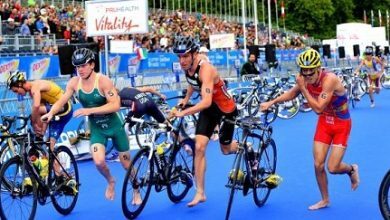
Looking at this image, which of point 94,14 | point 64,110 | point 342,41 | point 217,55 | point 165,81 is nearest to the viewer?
point 64,110

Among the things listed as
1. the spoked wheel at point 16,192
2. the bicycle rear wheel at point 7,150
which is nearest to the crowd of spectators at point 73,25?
the bicycle rear wheel at point 7,150

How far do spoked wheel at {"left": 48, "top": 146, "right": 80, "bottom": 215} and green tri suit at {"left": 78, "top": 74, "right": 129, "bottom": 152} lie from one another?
45 centimetres

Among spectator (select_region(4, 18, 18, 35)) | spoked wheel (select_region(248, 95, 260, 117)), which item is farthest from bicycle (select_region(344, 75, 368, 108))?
spectator (select_region(4, 18, 18, 35))

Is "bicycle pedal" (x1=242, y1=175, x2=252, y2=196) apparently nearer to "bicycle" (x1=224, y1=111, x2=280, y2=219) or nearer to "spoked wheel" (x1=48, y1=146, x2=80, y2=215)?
"bicycle" (x1=224, y1=111, x2=280, y2=219)

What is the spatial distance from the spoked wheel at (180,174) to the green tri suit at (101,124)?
606mm

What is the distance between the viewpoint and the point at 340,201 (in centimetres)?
837

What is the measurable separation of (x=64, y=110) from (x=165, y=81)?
12053mm

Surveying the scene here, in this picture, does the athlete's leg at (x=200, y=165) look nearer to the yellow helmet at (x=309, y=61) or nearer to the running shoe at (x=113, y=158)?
the yellow helmet at (x=309, y=61)

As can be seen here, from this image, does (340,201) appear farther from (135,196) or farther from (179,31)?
(179,31)

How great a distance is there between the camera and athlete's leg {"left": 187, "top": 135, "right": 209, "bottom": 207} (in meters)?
8.07

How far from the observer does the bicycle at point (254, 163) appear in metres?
7.49

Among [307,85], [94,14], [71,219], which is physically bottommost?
[71,219]

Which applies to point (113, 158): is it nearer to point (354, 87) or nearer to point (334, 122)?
point (334, 122)


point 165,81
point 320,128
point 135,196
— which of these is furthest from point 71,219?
point 165,81
